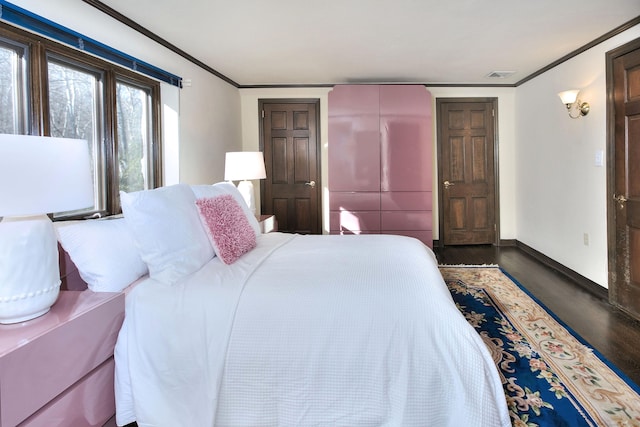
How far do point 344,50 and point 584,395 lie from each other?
321 cm

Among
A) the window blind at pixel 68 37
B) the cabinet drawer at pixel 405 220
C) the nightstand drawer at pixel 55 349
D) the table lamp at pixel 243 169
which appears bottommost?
the nightstand drawer at pixel 55 349

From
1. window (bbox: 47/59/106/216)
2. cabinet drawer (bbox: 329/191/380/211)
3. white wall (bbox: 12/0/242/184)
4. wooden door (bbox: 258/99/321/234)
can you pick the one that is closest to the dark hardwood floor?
cabinet drawer (bbox: 329/191/380/211)

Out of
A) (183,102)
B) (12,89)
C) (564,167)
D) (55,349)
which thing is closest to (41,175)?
(55,349)

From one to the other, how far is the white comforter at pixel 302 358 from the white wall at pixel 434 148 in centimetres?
361

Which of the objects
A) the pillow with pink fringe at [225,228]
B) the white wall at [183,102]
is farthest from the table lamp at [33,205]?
the white wall at [183,102]

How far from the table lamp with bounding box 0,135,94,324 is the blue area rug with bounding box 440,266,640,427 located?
6.56ft

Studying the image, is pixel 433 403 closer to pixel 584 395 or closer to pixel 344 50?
pixel 584 395

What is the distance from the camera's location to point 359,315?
1.52 metres

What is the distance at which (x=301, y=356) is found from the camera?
1497 mm

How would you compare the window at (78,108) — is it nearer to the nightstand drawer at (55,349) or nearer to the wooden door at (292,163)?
the nightstand drawer at (55,349)

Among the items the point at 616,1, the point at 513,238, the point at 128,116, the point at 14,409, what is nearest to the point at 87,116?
the point at 128,116

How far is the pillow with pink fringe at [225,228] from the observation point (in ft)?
6.77

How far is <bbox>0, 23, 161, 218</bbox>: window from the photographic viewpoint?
6.61 ft

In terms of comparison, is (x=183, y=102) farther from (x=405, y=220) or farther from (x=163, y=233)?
(x=405, y=220)
